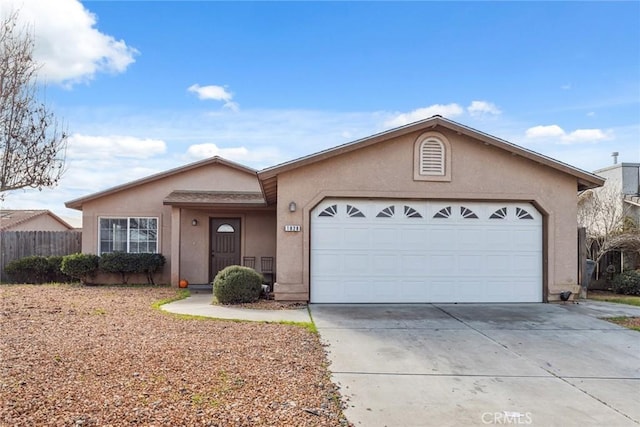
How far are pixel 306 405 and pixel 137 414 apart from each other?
1621mm

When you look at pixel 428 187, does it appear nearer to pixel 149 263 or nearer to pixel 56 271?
pixel 149 263

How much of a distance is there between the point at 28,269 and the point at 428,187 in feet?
46.3

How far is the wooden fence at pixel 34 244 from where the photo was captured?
16.4 m

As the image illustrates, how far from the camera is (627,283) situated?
46.0 ft

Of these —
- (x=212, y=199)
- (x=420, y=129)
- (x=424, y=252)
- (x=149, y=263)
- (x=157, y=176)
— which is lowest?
(x=149, y=263)

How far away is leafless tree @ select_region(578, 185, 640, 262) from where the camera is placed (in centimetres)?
1453

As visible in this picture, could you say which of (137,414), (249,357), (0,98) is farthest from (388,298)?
(0,98)

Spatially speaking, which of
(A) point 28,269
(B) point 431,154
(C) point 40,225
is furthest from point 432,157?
(C) point 40,225

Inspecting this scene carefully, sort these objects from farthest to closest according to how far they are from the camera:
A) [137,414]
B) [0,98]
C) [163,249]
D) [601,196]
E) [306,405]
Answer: [601,196], [163,249], [0,98], [306,405], [137,414]

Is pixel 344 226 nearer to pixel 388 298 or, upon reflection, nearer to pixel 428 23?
pixel 388 298

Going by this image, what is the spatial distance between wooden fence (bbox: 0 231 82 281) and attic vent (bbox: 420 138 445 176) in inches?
506

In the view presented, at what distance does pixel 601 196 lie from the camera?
59.0 ft

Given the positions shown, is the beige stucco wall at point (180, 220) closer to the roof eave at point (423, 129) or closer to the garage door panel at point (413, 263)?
the roof eave at point (423, 129)

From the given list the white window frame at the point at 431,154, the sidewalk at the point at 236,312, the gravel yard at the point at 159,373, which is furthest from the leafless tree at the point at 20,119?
the white window frame at the point at 431,154
